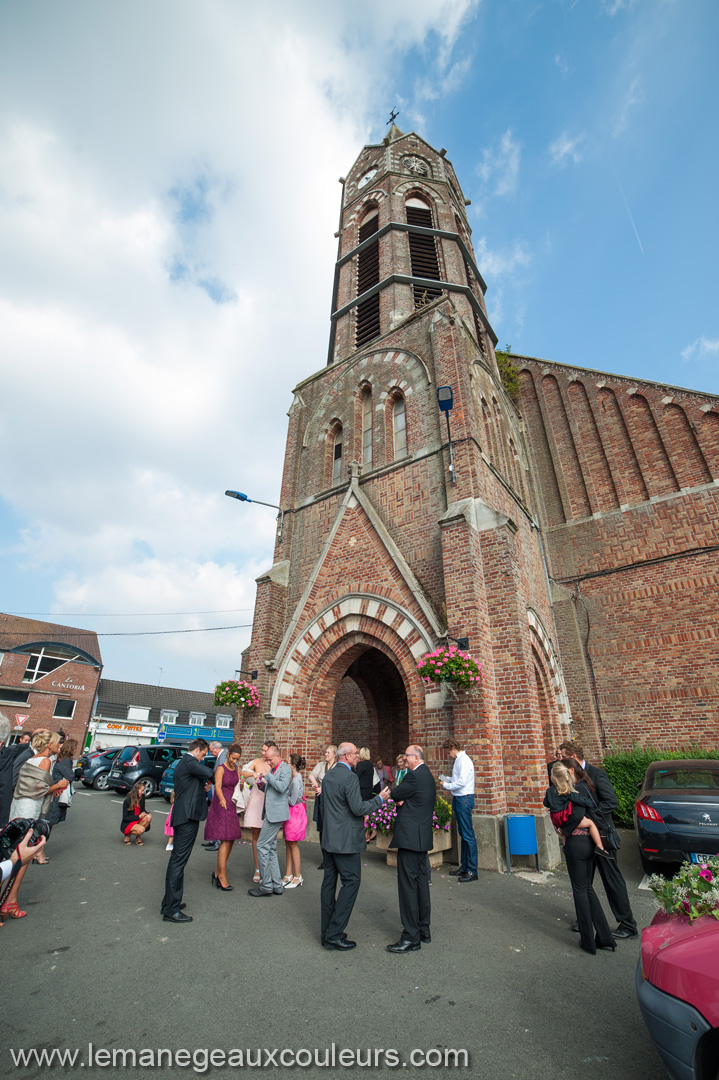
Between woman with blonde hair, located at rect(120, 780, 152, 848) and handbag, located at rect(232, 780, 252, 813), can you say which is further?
woman with blonde hair, located at rect(120, 780, 152, 848)

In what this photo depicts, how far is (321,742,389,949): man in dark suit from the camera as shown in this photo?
4379 mm

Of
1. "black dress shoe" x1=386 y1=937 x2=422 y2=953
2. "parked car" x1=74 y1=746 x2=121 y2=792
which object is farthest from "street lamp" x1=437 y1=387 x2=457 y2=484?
"parked car" x1=74 y1=746 x2=121 y2=792

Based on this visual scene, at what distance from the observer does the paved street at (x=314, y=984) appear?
9.58 ft

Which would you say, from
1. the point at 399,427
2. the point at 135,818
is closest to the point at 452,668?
the point at 135,818

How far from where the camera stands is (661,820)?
20.6 feet

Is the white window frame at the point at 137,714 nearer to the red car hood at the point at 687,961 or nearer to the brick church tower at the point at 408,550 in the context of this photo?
the brick church tower at the point at 408,550

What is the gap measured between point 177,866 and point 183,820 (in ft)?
1.45

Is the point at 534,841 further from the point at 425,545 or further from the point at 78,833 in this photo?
the point at 78,833

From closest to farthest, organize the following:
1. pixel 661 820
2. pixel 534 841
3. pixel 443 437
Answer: pixel 661 820
pixel 534 841
pixel 443 437

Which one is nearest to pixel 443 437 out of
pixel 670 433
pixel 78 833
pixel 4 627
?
pixel 670 433

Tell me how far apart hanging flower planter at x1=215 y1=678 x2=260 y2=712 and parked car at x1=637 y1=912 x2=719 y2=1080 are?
9.43 m

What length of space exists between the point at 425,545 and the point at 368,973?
7.60 metres

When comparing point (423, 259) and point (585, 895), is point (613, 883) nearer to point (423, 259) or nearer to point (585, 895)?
point (585, 895)

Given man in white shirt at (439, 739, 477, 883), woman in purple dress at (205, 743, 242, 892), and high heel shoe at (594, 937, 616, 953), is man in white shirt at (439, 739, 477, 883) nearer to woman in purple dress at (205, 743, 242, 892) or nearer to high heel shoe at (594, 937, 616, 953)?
high heel shoe at (594, 937, 616, 953)
